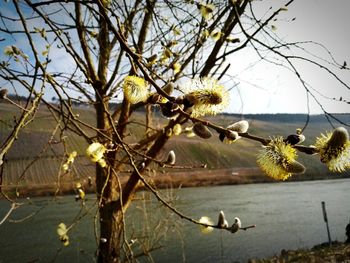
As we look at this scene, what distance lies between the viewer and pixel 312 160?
76812 mm

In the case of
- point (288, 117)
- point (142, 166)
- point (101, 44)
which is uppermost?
point (288, 117)

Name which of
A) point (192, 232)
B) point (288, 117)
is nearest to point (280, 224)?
point (192, 232)

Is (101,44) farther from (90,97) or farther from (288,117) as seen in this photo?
(288,117)

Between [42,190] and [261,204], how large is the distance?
2871 centimetres

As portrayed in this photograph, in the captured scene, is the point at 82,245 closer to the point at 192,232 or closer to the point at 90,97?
the point at 192,232

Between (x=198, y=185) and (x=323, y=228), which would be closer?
(x=323, y=228)

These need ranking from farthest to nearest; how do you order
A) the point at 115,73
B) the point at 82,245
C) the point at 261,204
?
the point at 261,204 → the point at 82,245 → the point at 115,73

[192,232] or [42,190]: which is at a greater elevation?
[42,190]

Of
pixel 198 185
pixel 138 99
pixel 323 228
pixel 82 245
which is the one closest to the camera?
pixel 138 99

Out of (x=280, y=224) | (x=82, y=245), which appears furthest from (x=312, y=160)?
(x=82, y=245)

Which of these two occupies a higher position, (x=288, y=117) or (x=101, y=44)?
(x=288, y=117)

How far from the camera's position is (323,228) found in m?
18.8

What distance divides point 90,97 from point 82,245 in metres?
14.5

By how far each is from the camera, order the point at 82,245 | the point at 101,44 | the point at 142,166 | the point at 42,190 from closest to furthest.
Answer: the point at 142,166, the point at 101,44, the point at 82,245, the point at 42,190
